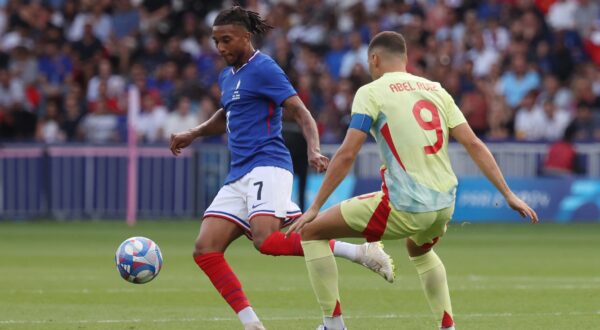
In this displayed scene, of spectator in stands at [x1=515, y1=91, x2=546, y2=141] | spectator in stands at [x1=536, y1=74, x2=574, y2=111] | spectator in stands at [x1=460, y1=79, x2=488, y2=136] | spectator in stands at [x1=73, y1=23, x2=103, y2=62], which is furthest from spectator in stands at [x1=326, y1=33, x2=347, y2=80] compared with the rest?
spectator in stands at [x1=73, y1=23, x2=103, y2=62]

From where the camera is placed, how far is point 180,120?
25.0m

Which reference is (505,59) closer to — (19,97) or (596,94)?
(596,94)

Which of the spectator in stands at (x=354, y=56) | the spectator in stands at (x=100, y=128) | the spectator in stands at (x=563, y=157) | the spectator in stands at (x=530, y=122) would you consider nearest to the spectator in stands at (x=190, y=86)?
the spectator in stands at (x=100, y=128)

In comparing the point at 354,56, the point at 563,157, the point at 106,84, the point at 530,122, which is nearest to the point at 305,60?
the point at 354,56

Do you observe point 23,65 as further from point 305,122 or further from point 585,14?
point 305,122

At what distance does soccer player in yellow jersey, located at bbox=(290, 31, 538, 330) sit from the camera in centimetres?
847

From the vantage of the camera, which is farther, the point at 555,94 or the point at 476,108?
the point at 555,94

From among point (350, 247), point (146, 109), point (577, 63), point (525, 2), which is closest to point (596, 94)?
point (577, 63)

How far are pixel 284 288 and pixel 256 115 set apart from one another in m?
4.36

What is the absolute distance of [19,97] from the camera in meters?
26.5

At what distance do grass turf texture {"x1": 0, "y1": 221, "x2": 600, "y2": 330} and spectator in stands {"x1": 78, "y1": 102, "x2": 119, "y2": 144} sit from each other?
4340 mm

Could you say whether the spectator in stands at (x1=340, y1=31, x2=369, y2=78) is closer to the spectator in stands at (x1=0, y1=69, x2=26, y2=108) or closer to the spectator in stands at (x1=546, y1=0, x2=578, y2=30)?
the spectator in stands at (x1=546, y1=0, x2=578, y2=30)

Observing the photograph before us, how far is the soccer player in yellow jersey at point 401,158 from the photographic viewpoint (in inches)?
333

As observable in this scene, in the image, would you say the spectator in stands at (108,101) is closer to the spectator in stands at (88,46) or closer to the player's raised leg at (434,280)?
the spectator in stands at (88,46)
